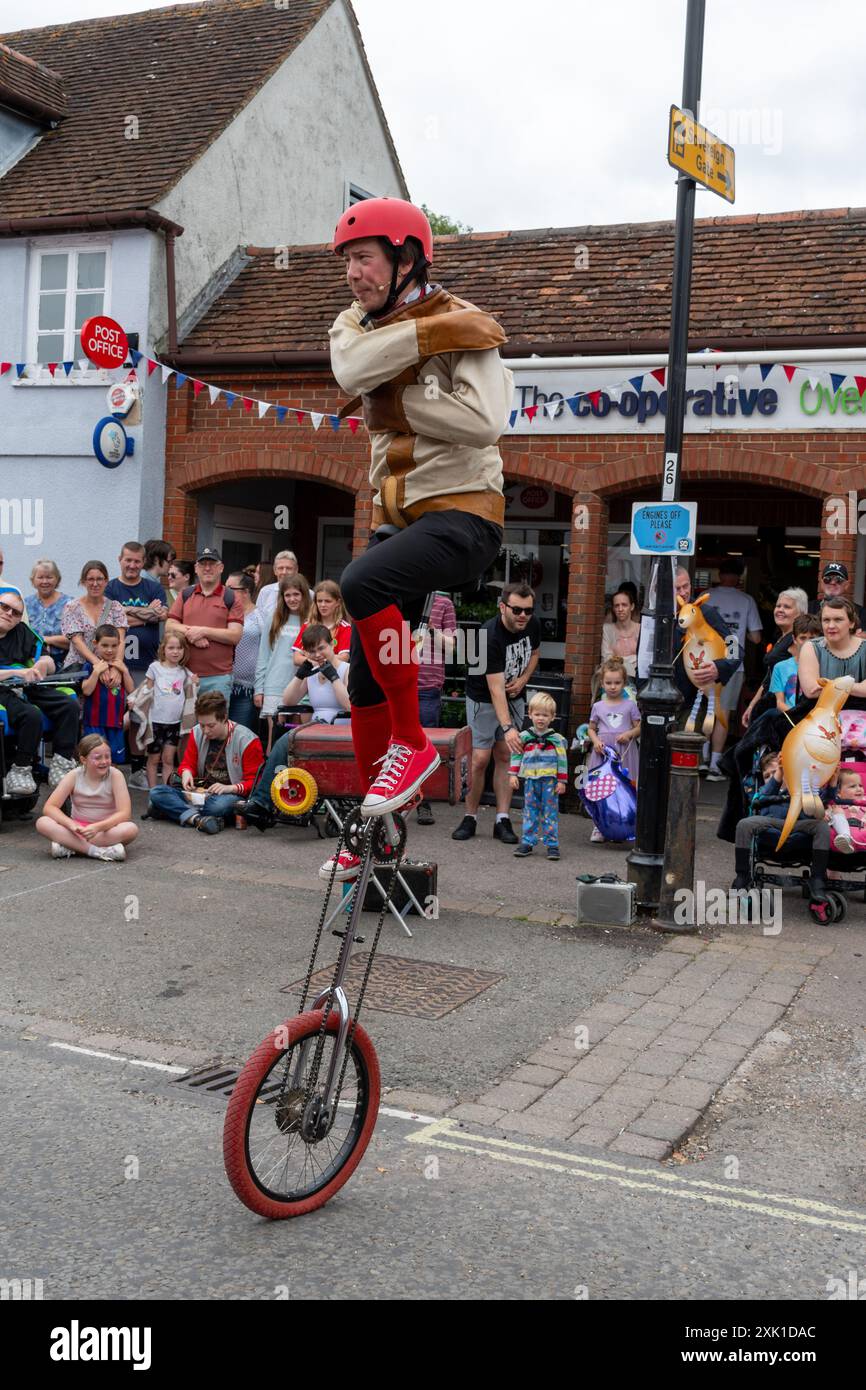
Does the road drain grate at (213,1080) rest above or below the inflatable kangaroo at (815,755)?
below

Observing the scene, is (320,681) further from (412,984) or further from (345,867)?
(345,867)

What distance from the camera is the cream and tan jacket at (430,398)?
377cm

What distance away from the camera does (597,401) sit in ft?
41.8

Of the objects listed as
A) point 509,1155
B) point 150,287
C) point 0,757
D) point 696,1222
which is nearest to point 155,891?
point 0,757

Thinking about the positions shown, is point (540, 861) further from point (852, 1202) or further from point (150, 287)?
point (150, 287)

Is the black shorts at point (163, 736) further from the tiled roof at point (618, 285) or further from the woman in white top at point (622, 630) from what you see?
the tiled roof at point (618, 285)

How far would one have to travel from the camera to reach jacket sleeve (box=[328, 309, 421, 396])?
375 centimetres

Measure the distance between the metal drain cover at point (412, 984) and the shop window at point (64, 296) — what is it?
10.5 metres

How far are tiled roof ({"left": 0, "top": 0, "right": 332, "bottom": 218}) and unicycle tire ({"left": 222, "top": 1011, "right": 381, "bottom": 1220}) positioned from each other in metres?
12.8

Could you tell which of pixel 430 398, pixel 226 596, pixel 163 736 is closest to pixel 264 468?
pixel 226 596

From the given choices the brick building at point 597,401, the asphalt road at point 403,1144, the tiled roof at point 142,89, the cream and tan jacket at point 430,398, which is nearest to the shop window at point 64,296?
the tiled roof at point 142,89

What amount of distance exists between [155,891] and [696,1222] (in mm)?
4996

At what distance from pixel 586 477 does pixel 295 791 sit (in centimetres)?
495

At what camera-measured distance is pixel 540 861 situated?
9.68 m
